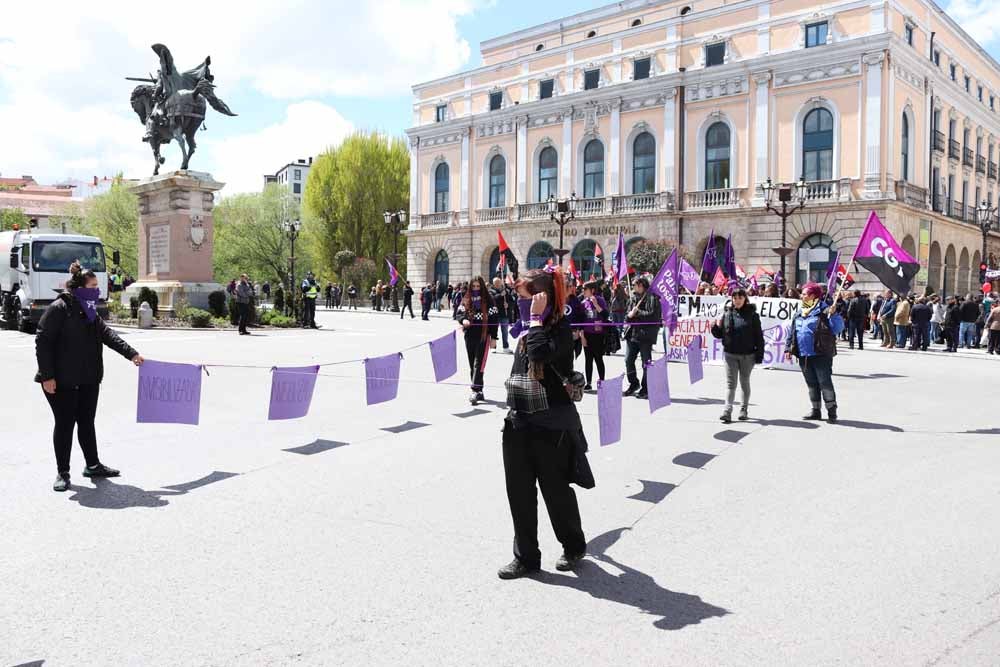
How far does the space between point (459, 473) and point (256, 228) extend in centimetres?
5911

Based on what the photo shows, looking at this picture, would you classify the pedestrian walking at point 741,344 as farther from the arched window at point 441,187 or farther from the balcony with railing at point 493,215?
the arched window at point 441,187

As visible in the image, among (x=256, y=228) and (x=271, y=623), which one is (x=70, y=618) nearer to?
(x=271, y=623)

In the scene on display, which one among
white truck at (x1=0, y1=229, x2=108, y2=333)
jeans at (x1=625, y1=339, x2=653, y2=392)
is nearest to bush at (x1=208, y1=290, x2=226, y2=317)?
white truck at (x1=0, y1=229, x2=108, y2=333)

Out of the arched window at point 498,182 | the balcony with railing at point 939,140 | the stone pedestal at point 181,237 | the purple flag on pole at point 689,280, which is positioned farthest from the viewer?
the arched window at point 498,182

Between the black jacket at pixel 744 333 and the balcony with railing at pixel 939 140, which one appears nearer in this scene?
the black jacket at pixel 744 333

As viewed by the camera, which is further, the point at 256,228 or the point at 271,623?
the point at 256,228

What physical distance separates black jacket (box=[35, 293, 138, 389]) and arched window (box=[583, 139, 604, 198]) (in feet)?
129

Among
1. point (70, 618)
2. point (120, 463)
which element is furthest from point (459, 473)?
point (70, 618)

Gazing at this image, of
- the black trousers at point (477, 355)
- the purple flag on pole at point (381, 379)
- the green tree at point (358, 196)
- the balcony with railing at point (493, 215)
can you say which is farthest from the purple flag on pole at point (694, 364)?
the green tree at point (358, 196)

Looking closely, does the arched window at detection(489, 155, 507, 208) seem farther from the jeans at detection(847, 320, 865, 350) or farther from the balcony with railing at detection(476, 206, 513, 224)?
the jeans at detection(847, 320, 865, 350)

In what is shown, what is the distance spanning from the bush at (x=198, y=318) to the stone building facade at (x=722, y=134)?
22036 mm

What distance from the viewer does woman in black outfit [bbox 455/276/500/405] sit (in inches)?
443

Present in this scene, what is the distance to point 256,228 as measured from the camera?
6259 centimetres

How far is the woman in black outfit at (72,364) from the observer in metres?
6.29
